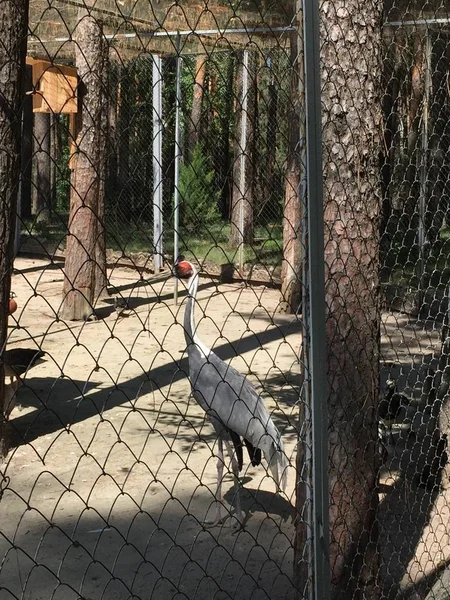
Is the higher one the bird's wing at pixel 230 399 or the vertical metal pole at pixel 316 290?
the vertical metal pole at pixel 316 290

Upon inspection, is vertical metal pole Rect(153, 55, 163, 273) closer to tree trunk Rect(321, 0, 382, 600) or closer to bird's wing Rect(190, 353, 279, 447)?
tree trunk Rect(321, 0, 382, 600)

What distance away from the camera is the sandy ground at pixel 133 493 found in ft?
11.2

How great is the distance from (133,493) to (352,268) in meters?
3.05

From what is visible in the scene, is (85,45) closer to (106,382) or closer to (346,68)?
(106,382)

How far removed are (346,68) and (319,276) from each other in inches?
33.0

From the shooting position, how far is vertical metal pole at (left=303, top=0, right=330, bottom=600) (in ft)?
8.26

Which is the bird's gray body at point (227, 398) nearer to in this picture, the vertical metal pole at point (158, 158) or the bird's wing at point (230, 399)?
the bird's wing at point (230, 399)

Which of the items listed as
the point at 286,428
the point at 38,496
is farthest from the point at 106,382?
the point at 38,496

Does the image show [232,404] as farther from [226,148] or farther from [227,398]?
[226,148]

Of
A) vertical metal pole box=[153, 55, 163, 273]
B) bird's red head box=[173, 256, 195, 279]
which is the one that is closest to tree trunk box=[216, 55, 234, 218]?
vertical metal pole box=[153, 55, 163, 273]

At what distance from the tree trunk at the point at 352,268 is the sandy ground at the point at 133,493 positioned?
0.24m

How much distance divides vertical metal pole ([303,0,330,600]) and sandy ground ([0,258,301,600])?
174mm

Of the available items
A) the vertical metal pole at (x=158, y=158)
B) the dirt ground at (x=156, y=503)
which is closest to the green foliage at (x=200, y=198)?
the vertical metal pole at (x=158, y=158)

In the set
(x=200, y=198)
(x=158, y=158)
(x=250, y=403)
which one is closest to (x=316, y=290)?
(x=250, y=403)
